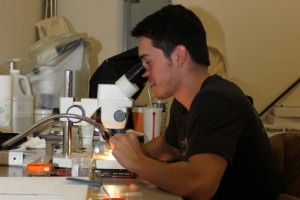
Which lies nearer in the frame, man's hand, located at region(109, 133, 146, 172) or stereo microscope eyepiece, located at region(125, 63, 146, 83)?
man's hand, located at region(109, 133, 146, 172)

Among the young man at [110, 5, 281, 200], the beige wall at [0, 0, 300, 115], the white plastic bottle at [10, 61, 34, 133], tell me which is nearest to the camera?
the young man at [110, 5, 281, 200]

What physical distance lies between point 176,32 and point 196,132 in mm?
431

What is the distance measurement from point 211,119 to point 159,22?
18.7 inches

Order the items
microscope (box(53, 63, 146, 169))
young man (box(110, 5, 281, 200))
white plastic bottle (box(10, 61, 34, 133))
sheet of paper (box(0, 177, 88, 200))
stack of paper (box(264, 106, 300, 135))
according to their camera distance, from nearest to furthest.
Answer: sheet of paper (box(0, 177, 88, 200)) → young man (box(110, 5, 281, 200)) → microscope (box(53, 63, 146, 169)) → white plastic bottle (box(10, 61, 34, 133)) → stack of paper (box(264, 106, 300, 135))

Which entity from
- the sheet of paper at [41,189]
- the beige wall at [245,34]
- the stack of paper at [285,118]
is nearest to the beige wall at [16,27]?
the beige wall at [245,34]

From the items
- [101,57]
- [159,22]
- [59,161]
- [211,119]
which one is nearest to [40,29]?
[101,57]

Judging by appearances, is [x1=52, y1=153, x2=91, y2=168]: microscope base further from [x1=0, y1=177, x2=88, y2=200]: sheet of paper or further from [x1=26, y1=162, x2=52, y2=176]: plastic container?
[x1=0, y1=177, x2=88, y2=200]: sheet of paper

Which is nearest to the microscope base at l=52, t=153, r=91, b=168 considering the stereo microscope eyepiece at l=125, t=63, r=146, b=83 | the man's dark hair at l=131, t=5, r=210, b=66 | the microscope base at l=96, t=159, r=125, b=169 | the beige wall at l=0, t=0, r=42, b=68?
the microscope base at l=96, t=159, r=125, b=169

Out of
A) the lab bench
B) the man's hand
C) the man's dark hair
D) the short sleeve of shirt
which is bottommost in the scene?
the lab bench

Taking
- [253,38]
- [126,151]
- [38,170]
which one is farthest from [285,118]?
[38,170]

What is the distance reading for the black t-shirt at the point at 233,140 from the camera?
1063 mm

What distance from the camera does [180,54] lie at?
52.8 inches

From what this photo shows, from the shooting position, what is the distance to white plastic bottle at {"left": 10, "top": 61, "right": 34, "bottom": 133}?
1553 mm

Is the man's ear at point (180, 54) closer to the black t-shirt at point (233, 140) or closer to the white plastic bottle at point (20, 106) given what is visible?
the black t-shirt at point (233, 140)
